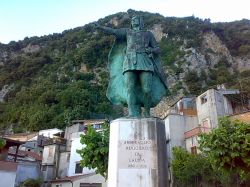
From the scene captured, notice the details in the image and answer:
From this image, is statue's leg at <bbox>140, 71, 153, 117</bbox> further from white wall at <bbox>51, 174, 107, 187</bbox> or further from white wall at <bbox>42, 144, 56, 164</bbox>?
white wall at <bbox>42, 144, 56, 164</bbox>

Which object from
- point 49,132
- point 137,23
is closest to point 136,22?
point 137,23

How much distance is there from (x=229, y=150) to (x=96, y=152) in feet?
23.2

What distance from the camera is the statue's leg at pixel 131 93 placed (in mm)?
7477

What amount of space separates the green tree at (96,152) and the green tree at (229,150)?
5.62 meters

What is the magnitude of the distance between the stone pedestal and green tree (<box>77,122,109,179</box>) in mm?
10441

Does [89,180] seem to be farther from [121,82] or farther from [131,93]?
[131,93]

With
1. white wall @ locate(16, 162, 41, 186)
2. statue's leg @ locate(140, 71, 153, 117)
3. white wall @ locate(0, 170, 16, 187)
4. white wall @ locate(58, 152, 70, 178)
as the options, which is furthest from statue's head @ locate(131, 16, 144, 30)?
white wall @ locate(58, 152, 70, 178)

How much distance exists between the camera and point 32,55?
87750 mm

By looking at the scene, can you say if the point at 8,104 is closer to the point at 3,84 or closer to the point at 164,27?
Answer: the point at 3,84

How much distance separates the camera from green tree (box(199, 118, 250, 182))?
13164 millimetres

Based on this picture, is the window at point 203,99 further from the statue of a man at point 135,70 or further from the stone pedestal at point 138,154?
the stone pedestal at point 138,154

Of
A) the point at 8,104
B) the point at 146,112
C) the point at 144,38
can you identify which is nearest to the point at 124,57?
the point at 144,38

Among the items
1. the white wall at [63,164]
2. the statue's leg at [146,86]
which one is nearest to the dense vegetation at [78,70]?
the white wall at [63,164]

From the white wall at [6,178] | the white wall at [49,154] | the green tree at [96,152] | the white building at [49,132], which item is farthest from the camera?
the white building at [49,132]
